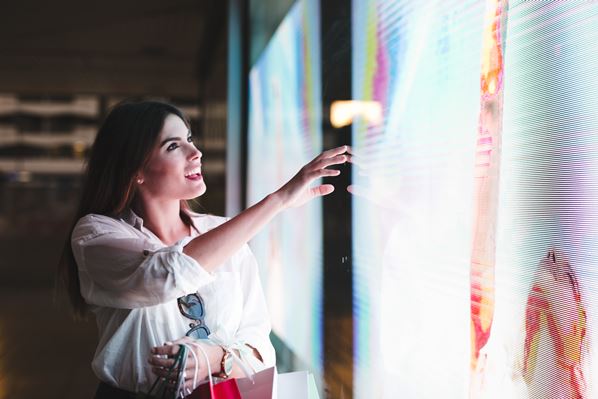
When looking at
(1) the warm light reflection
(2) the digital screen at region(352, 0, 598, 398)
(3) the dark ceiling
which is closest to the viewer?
(2) the digital screen at region(352, 0, 598, 398)

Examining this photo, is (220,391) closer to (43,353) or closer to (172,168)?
(172,168)

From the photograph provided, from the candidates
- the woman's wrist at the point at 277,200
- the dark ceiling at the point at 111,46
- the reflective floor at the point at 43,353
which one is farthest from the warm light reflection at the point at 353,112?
the dark ceiling at the point at 111,46

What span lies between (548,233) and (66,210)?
33.8 feet

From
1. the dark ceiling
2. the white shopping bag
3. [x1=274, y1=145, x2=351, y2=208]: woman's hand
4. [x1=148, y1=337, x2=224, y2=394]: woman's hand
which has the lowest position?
the white shopping bag

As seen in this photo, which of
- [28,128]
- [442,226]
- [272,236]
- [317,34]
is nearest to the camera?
[442,226]

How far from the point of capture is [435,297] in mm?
1104

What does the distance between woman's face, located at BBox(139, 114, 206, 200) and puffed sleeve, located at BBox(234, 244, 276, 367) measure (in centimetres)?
19

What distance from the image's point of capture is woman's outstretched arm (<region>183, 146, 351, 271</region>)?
1161mm

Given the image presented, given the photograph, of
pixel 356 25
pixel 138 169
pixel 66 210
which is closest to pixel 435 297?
pixel 138 169

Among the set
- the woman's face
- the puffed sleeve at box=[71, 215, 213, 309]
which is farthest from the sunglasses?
the woman's face

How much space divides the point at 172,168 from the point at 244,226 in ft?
0.88

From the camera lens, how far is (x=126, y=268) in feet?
3.86

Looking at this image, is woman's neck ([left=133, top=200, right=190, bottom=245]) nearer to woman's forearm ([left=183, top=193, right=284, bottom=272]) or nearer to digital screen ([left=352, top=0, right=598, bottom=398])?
woman's forearm ([left=183, top=193, right=284, bottom=272])

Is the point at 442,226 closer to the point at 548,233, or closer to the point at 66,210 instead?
the point at 548,233
